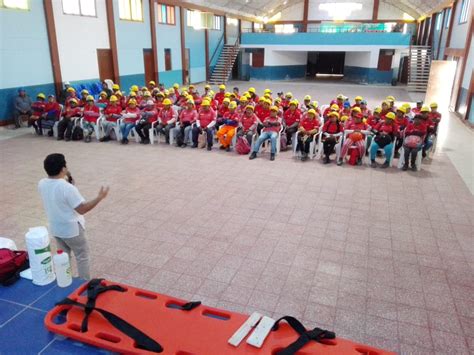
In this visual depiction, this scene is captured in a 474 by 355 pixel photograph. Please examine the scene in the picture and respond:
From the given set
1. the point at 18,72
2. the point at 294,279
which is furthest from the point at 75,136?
the point at 294,279

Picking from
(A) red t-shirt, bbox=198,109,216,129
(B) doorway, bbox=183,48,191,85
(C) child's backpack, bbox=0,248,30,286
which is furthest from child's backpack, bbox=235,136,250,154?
(B) doorway, bbox=183,48,191,85

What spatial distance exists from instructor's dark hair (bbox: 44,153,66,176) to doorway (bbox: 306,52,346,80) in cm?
3265

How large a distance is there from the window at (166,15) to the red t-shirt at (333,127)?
47.7 feet

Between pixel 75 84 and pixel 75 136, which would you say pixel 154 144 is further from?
pixel 75 84

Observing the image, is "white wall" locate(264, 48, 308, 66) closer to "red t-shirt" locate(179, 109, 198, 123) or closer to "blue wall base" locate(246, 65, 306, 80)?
"blue wall base" locate(246, 65, 306, 80)

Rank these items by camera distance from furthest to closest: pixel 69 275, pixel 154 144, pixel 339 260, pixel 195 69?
1. pixel 195 69
2. pixel 154 144
3. pixel 339 260
4. pixel 69 275

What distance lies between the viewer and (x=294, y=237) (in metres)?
5.11

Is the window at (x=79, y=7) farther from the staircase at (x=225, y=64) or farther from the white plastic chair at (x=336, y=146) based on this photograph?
the staircase at (x=225, y=64)

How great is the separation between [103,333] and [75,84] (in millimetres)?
14269

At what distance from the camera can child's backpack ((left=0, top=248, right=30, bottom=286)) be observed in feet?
7.98

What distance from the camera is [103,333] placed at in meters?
1.98

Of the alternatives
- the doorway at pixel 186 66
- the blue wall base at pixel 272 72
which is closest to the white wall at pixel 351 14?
the blue wall base at pixel 272 72

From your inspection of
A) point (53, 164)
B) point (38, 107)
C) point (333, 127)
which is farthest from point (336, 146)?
point (38, 107)

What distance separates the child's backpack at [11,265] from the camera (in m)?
2.43
